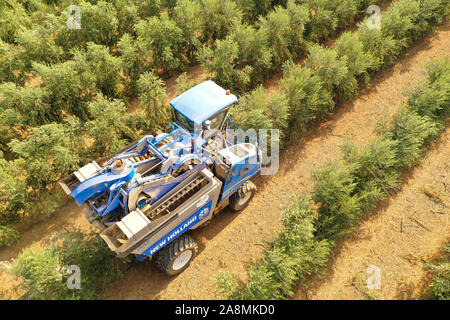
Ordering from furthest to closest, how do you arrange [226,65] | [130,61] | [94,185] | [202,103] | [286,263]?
1. [130,61]
2. [226,65]
3. [202,103]
4. [286,263]
5. [94,185]

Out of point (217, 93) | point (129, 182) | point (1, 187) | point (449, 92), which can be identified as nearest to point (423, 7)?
point (449, 92)

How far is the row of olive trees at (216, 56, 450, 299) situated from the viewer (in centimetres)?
783

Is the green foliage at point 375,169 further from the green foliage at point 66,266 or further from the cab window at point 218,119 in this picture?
the green foliage at point 66,266

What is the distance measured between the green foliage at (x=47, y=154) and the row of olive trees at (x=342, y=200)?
673cm

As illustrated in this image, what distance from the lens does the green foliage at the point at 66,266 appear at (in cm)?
696

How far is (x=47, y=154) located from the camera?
10.1 meters

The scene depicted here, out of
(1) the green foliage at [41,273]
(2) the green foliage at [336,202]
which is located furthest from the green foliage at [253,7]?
(1) the green foliage at [41,273]

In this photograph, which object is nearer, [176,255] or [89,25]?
[176,255]

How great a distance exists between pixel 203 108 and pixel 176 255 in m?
4.62

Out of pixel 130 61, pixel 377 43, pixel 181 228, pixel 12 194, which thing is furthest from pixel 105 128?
pixel 377 43

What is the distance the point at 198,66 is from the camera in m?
16.6

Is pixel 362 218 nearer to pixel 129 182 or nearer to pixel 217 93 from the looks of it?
pixel 217 93

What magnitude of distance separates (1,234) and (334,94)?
45.3ft

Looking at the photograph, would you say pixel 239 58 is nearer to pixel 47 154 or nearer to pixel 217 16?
pixel 217 16
